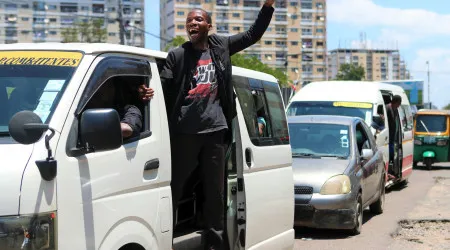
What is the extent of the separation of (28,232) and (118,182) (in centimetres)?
79

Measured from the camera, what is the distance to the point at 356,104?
14.7 m

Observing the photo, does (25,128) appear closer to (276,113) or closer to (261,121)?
(261,121)

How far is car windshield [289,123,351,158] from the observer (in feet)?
34.2

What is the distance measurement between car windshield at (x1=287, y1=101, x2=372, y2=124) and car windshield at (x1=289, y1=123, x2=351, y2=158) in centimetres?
374

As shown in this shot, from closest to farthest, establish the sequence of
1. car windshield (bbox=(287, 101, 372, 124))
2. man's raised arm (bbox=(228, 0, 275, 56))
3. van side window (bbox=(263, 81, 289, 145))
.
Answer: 1. man's raised arm (bbox=(228, 0, 275, 56))
2. van side window (bbox=(263, 81, 289, 145))
3. car windshield (bbox=(287, 101, 372, 124))

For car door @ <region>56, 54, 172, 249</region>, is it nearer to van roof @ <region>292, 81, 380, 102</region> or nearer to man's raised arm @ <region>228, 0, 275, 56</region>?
man's raised arm @ <region>228, 0, 275, 56</region>

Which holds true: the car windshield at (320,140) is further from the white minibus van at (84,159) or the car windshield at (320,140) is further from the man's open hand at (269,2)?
the man's open hand at (269,2)

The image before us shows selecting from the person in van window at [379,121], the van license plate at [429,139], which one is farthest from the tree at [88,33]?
the person in van window at [379,121]

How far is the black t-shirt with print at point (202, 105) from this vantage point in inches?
190

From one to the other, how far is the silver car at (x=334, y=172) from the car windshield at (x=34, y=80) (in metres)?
5.77

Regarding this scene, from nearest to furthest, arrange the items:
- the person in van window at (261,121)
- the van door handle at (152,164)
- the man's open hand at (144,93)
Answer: the van door handle at (152,164) → the man's open hand at (144,93) → the person in van window at (261,121)

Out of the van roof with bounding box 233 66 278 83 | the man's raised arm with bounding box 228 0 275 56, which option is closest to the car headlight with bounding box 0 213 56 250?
the man's raised arm with bounding box 228 0 275 56

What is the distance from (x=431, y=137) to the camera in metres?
24.8

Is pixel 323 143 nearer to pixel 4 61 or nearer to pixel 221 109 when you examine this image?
pixel 221 109
